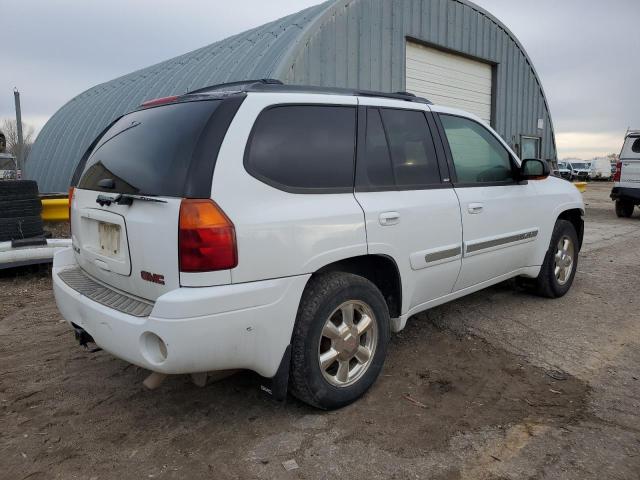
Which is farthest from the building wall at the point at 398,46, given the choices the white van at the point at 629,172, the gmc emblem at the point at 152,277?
the gmc emblem at the point at 152,277

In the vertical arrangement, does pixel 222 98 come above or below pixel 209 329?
above

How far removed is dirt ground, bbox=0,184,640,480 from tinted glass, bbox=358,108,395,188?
1323 millimetres

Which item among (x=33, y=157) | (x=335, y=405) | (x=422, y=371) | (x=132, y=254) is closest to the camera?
(x=132, y=254)

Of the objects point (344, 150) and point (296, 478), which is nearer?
point (296, 478)

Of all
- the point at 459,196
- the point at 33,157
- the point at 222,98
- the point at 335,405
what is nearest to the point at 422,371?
the point at 335,405

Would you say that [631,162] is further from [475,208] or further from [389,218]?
[389,218]

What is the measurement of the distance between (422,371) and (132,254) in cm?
210

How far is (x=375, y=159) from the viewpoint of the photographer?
3.23 metres

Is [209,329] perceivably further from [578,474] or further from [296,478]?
[578,474]

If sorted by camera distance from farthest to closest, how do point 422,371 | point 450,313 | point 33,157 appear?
point 33,157, point 450,313, point 422,371

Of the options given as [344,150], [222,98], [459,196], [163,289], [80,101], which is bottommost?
[163,289]

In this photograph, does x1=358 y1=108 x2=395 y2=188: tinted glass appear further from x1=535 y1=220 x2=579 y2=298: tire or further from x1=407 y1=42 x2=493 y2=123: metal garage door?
x1=407 y1=42 x2=493 y2=123: metal garage door

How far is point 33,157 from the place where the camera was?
56.3ft

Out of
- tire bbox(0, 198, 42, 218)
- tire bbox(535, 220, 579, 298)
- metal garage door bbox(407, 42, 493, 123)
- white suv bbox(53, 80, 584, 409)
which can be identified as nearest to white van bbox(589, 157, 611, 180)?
metal garage door bbox(407, 42, 493, 123)
